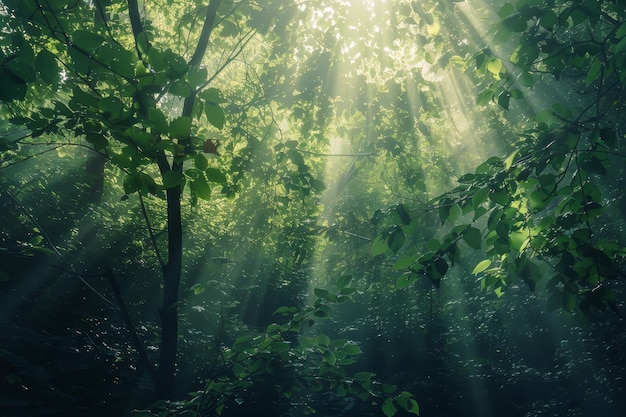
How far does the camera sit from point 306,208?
635 cm

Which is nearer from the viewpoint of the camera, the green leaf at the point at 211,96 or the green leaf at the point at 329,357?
the green leaf at the point at 211,96

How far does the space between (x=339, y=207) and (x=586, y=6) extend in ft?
41.8

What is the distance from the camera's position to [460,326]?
1223 centimetres

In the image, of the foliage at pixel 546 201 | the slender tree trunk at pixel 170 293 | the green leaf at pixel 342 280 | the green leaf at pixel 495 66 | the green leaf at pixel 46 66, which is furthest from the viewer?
the slender tree trunk at pixel 170 293

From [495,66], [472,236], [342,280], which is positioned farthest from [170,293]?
[495,66]

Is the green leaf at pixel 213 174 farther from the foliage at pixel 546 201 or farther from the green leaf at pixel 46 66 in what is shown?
the foliage at pixel 546 201

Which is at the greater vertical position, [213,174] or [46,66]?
[46,66]

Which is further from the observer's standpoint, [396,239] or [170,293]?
[170,293]

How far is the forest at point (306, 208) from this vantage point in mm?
2080

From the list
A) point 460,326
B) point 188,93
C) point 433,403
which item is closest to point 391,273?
point 460,326

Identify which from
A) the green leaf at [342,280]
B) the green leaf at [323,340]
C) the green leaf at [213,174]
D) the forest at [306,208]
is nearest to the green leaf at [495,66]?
the forest at [306,208]

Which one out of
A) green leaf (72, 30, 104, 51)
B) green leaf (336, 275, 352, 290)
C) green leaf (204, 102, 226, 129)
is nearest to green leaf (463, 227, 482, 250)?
green leaf (336, 275, 352, 290)

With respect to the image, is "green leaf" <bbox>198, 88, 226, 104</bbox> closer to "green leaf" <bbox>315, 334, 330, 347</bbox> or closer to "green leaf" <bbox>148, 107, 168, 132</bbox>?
"green leaf" <bbox>148, 107, 168, 132</bbox>

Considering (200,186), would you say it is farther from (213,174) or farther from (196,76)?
(196,76)
